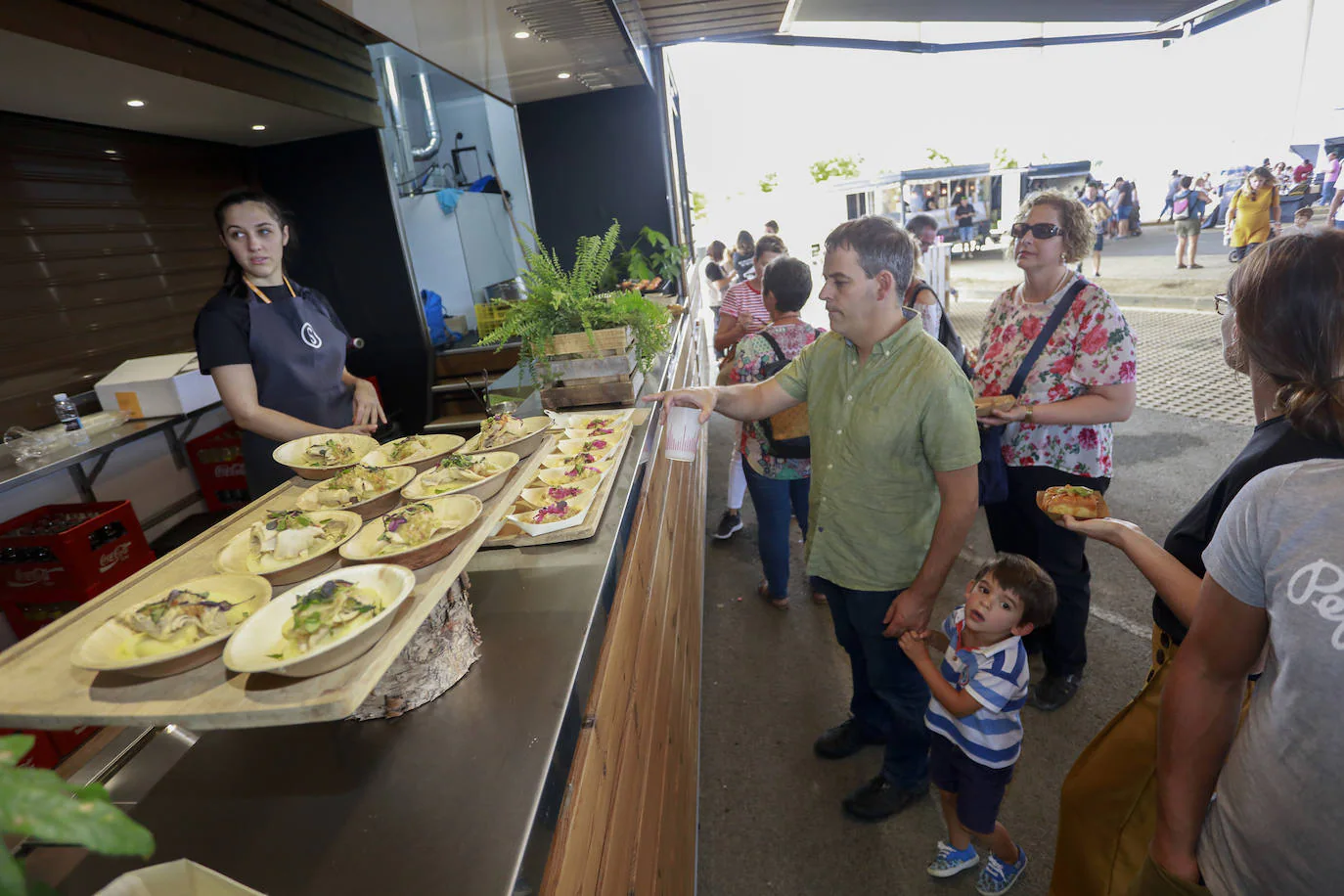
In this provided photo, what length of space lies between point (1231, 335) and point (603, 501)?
1615 mm

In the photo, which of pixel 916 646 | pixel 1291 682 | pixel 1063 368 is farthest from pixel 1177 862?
pixel 1063 368

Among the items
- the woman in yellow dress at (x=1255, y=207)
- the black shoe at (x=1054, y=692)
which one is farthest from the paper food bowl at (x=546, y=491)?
the woman in yellow dress at (x=1255, y=207)

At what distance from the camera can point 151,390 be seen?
418cm

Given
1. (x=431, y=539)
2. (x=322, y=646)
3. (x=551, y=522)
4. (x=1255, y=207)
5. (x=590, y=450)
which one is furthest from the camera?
(x=1255, y=207)

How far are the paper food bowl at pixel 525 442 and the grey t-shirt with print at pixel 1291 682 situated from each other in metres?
1.47

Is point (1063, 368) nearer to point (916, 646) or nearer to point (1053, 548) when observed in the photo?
point (1053, 548)

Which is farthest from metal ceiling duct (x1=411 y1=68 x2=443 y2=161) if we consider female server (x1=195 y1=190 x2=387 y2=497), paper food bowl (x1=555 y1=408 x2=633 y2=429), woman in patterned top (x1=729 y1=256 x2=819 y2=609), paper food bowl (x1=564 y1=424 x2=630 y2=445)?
paper food bowl (x1=564 y1=424 x2=630 y2=445)

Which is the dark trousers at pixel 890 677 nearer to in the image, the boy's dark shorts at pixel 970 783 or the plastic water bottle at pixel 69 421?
the boy's dark shorts at pixel 970 783

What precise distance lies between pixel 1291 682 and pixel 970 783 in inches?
53.9

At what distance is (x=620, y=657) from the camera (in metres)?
1.46

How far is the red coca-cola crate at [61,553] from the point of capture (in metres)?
3.34

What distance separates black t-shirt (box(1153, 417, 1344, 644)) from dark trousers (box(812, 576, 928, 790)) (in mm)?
839

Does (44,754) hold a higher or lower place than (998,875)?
higher

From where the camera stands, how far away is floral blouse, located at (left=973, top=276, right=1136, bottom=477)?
2.52 m
